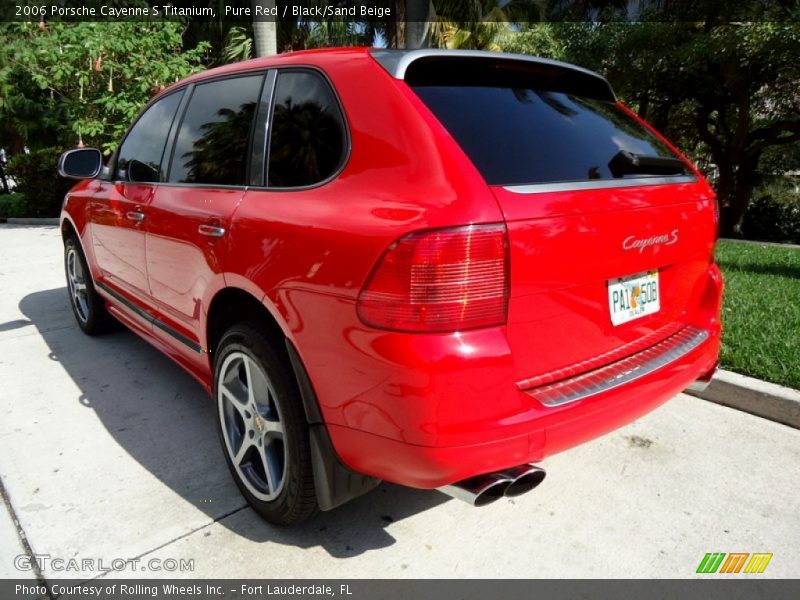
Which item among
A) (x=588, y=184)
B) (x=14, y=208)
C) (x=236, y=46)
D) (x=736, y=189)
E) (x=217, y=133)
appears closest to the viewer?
(x=588, y=184)

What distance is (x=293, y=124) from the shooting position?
7.39 feet

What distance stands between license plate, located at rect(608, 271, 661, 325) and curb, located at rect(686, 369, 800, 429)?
132 cm

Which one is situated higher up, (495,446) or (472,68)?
(472,68)

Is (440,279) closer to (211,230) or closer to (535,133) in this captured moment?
(535,133)

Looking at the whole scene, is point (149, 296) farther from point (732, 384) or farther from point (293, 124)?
point (732, 384)

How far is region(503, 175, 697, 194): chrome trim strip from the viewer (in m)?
1.80

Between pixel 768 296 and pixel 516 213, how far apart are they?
436cm

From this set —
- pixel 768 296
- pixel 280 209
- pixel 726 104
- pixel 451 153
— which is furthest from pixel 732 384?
pixel 726 104

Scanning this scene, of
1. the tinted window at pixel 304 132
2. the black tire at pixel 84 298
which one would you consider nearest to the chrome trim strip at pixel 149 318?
the black tire at pixel 84 298

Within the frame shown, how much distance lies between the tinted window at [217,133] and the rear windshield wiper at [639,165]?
58.8 inches

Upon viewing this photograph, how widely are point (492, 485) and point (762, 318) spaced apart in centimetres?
358

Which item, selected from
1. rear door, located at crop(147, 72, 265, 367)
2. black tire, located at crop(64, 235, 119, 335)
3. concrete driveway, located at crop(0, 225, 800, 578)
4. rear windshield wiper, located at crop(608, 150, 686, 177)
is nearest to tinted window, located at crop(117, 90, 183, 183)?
rear door, located at crop(147, 72, 265, 367)

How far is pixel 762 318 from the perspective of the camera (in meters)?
4.36

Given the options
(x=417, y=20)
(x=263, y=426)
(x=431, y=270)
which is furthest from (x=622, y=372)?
(x=417, y=20)
